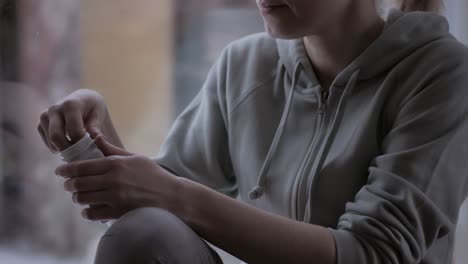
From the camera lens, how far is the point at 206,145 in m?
1.00

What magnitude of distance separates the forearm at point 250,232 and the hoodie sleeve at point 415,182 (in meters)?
0.03

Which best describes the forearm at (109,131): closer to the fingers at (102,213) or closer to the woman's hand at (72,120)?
the woman's hand at (72,120)

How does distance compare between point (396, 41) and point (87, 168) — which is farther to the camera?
point (396, 41)

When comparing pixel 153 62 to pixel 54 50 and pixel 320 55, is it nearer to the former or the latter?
pixel 54 50

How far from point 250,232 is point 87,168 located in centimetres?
20

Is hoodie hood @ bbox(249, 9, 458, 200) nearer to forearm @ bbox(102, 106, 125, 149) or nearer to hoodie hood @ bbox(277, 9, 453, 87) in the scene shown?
hoodie hood @ bbox(277, 9, 453, 87)

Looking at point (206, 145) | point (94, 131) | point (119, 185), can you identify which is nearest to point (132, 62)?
point (206, 145)

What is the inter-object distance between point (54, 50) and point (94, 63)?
0.26 ft

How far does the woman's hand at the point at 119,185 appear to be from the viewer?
2.49 feet

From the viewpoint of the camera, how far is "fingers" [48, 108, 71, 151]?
80 cm

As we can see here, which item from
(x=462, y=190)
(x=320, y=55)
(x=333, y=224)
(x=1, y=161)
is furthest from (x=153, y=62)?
(x=462, y=190)

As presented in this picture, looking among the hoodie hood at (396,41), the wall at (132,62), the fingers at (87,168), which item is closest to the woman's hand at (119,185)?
the fingers at (87,168)

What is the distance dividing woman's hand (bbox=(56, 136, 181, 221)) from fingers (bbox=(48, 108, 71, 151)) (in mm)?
41

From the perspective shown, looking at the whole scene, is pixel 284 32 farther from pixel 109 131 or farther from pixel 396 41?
pixel 109 131
